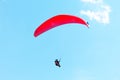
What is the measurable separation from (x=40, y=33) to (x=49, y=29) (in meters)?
1.20

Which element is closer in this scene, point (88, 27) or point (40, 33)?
point (88, 27)

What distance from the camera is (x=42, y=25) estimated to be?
1946 inches

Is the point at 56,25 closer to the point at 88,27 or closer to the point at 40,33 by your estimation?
the point at 40,33

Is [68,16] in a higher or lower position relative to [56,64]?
higher

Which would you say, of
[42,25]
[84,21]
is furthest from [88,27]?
[42,25]

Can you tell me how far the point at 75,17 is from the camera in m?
49.4

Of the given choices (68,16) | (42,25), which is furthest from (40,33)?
(68,16)

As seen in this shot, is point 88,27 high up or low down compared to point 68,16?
down

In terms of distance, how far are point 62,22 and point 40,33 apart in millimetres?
2988

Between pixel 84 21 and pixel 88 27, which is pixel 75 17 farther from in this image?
pixel 88 27

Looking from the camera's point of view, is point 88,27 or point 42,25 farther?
point 42,25

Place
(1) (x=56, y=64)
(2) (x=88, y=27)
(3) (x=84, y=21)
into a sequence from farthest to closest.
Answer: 1. (1) (x=56, y=64)
2. (3) (x=84, y=21)
3. (2) (x=88, y=27)

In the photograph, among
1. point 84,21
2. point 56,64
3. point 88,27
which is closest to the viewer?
point 88,27

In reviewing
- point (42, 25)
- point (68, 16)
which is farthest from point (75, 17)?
point (42, 25)
